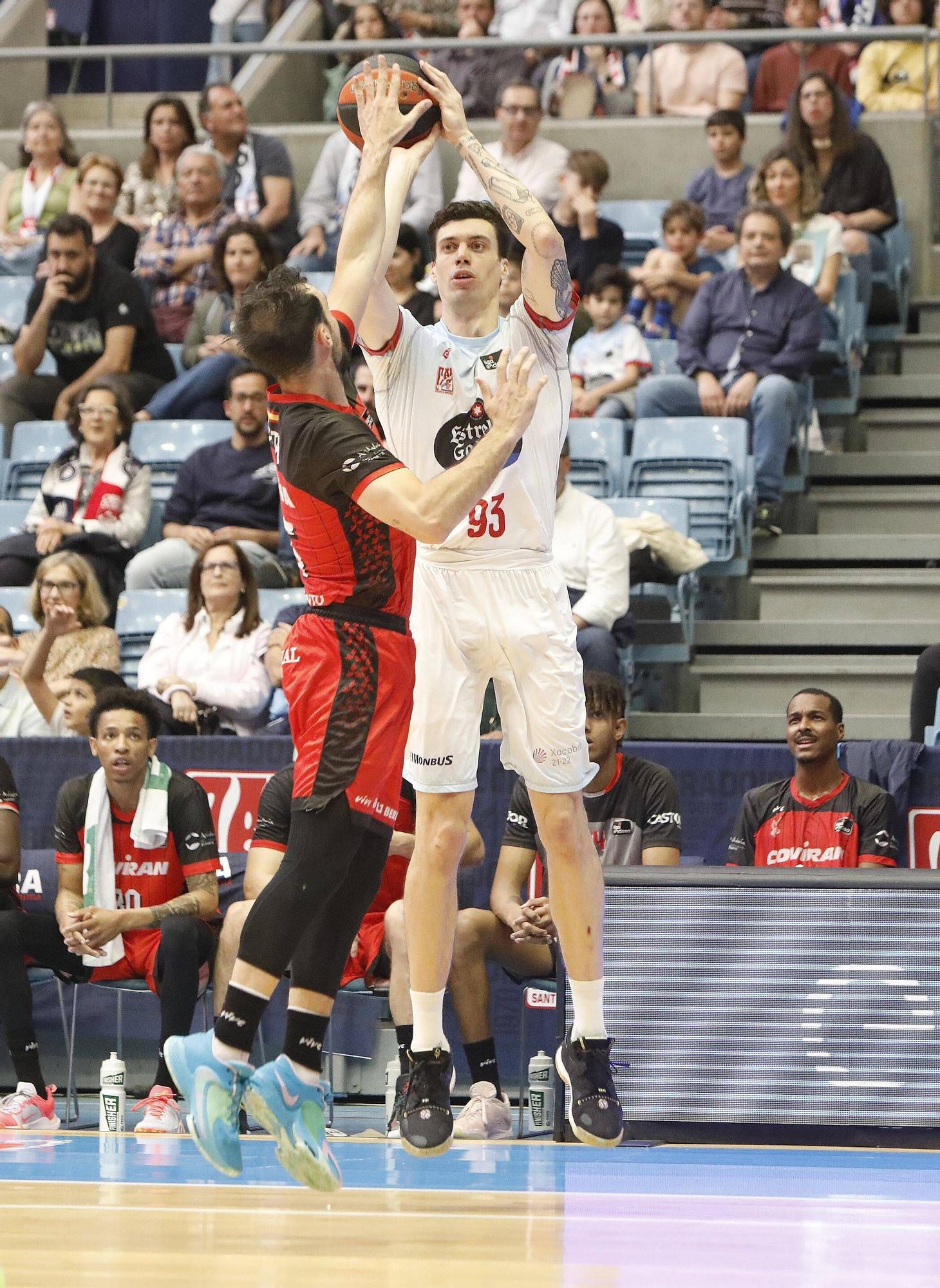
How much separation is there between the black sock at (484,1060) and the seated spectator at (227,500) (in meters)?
3.38

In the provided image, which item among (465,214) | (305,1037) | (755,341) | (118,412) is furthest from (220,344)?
(305,1037)

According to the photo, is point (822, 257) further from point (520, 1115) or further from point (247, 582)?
point (520, 1115)

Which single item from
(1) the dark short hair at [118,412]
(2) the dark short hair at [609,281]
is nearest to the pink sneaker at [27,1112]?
(1) the dark short hair at [118,412]

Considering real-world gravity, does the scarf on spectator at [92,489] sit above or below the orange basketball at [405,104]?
below

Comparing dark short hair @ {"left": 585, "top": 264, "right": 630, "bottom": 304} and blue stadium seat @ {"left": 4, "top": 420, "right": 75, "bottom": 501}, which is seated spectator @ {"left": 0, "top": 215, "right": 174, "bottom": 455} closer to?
blue stadium seat @ {"left": 4, "top": 420, "right": 75, "bottom": 501}

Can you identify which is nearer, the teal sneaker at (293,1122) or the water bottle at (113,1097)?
the teal sneaker at (293,1122)

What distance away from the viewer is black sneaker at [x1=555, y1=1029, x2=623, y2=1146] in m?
5.17

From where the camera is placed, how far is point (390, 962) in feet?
24.3

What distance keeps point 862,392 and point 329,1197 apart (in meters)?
7.73

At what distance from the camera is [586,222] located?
449 inches

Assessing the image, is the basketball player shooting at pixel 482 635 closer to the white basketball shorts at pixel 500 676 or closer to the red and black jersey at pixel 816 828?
the white basketball shorts at pixel 500 676

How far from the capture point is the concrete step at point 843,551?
10.5 m

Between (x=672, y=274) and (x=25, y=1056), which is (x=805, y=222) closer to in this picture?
(x=672, y=274)

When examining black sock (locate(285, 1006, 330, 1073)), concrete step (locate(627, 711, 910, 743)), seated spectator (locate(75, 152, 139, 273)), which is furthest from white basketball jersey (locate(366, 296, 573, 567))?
seated spectator (locate(75, 152, 139, 273))
